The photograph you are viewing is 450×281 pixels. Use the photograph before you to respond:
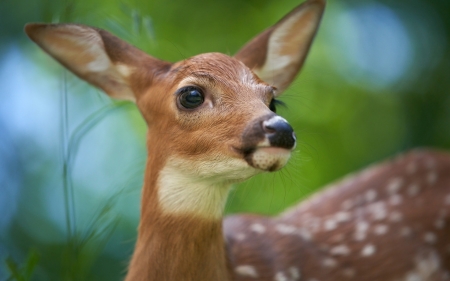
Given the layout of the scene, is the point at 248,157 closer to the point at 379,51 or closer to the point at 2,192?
the point at 2,192

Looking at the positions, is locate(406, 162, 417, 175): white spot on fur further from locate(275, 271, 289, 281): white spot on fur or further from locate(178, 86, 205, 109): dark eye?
locate(178, 86, 205, 109): dark eye

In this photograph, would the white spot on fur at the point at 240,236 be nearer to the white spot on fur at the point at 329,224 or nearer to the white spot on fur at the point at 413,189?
the white spot on fur at the point at 329,224

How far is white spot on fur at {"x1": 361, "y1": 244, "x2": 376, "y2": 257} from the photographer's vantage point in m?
3.96

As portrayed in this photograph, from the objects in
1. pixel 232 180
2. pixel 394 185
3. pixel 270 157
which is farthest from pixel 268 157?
pixel 394 185

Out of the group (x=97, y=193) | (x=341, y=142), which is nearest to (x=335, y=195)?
(x=97, y=193)

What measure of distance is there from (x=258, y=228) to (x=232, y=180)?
1256mm

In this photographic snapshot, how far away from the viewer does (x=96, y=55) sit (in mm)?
3256

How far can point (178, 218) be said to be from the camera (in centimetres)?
290

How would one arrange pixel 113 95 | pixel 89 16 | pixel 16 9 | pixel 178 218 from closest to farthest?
1. pixel 178 218
2. pixel 113 95
3. pixel 89 16
4. pixel 16 9

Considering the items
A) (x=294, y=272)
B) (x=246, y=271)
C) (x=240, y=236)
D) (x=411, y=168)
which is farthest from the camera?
(x=411, y=168)

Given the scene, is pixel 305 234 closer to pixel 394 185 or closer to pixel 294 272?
pixel 294 272

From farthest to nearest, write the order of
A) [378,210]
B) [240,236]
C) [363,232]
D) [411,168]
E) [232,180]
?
[411,168], [378,210], [363,232], [240,236], [232,180]

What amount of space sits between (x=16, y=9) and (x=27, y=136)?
1.26 metres

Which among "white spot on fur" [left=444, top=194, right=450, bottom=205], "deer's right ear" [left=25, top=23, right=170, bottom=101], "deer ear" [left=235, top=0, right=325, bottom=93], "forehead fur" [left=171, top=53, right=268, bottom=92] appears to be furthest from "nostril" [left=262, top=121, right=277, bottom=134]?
"white spot on fur" [left=444, top=194, right=450, bottom=205]
